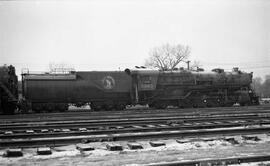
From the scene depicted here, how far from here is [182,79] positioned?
1006 inches

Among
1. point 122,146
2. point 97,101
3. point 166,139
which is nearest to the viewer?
point 122,146

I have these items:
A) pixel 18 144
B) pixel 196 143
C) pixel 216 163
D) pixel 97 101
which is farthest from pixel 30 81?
pixel 216 163

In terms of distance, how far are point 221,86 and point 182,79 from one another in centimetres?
365

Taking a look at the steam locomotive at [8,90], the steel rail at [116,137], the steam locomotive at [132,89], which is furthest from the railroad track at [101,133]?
the steam locomotive at [132,89]

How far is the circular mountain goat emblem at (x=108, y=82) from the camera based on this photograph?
76.4ft

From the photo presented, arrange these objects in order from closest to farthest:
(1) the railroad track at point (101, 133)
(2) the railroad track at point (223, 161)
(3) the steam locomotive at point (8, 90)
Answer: (2) the railroad track at point (223, 161) → (1) the railroad track at point (101, 133) → (3) the steam locomotive at point (8, 90)

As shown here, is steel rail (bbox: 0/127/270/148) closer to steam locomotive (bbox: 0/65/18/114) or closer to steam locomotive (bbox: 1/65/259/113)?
steam locomotive (bbox: 0/65/18/114)

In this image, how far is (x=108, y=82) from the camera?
23.4 metres

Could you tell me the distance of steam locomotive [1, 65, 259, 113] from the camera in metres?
21.7

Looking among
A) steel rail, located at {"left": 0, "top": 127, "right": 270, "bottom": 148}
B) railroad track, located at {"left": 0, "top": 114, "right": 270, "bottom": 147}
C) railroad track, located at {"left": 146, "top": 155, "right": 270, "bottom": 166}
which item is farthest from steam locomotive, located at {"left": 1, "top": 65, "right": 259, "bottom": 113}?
railroad track, located at {"left": 146, "top": 155, "right": 270, "bottom": 166}

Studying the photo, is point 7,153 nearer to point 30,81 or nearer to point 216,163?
point 216,163

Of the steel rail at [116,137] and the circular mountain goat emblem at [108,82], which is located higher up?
the circular mountain goat emblem at [108,82]

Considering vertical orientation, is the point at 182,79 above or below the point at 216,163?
above

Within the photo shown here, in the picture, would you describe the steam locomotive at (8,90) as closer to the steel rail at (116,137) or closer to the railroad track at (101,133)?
the railroad track at (101,133)
